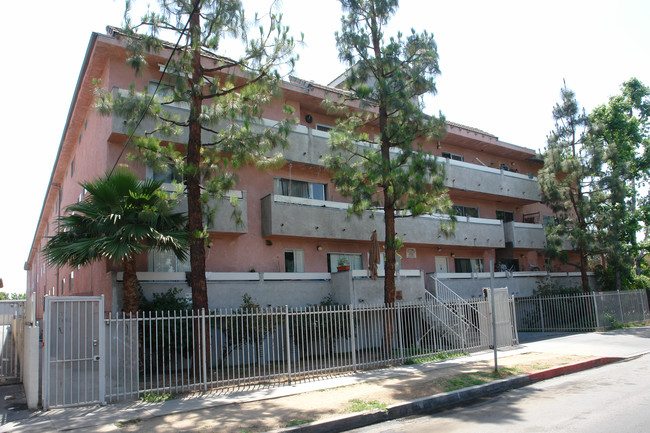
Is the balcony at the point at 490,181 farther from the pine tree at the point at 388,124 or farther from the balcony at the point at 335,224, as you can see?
the pine tree at the point at 388,124

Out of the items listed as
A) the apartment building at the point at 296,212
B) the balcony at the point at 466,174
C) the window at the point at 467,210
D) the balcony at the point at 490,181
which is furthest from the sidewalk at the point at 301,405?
the window at the point at 467,210

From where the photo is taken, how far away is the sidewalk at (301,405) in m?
7.85

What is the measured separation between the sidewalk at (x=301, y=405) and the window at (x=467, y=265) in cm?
1061

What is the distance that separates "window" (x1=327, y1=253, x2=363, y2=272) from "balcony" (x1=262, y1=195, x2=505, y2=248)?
104cm

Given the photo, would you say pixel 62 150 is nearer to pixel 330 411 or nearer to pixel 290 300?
pixel 290 300

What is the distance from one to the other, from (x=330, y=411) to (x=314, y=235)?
984 cm

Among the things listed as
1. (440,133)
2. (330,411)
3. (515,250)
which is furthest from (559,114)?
(330,411)

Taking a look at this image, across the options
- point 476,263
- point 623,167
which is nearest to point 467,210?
point 476,263

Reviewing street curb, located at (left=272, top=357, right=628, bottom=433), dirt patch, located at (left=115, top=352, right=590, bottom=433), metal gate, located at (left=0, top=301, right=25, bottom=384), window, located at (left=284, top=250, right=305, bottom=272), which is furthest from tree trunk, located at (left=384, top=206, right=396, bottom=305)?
metal gate, located at (left=0, top=301, right=25, bottom=384)

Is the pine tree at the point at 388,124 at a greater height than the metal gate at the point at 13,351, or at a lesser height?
greater

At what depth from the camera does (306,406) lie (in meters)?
8.92

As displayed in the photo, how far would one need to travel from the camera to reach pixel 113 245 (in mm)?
10648

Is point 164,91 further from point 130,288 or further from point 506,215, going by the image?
point 506,215

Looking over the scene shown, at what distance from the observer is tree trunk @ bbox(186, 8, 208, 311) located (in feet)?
39.0
